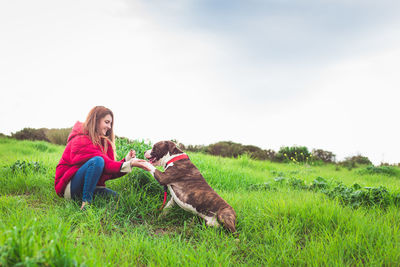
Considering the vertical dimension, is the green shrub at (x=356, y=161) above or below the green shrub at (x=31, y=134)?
below

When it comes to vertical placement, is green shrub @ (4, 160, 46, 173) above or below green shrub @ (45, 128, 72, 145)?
below

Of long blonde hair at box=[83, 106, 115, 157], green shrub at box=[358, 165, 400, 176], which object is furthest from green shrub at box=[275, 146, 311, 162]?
long blonde hair at box=[83, 106, 115, 157]

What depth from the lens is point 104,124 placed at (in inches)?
170

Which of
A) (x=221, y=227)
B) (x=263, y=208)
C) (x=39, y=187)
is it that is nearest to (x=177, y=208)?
(x=221, y=227)

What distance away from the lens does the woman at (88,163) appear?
405 centimetres

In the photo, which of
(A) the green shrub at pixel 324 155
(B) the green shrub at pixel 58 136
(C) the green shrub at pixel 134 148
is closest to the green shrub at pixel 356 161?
(A) the green shrub at pixel 324 155

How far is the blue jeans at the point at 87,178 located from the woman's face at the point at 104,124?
20.3 inches

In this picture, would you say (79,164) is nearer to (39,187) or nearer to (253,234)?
(39,187)

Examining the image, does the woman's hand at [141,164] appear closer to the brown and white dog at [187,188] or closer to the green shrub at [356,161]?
the brown and white dog at [187,188]

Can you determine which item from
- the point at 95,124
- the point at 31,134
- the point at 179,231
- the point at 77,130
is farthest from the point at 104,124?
the point at 31,134

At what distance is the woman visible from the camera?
13.3 ft

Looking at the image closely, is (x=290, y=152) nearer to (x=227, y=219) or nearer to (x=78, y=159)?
(x=227, y=219)

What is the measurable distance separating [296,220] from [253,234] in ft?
2.10

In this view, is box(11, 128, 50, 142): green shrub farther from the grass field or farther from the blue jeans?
the blue jeans
